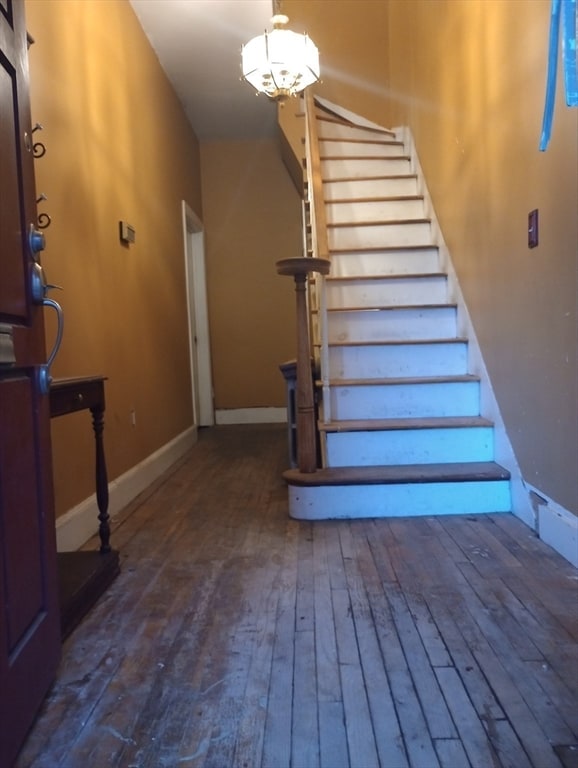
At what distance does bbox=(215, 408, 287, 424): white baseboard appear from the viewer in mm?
5961

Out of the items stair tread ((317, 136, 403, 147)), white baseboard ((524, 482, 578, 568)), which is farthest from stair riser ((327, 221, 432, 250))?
white baseboard ((524, 482, 578, 568))

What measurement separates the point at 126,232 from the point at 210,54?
2.02 metres

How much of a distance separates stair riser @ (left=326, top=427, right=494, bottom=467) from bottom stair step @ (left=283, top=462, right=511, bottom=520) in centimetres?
18

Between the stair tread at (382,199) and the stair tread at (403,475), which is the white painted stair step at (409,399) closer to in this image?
the stair tread at (403,475)

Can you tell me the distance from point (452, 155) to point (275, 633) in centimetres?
279


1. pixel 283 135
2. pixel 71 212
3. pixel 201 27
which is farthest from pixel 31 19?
pixel 283 135

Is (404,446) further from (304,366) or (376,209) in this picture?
(376,209)

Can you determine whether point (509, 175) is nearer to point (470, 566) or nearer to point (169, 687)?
point (470, 566)

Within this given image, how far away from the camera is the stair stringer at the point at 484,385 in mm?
2395

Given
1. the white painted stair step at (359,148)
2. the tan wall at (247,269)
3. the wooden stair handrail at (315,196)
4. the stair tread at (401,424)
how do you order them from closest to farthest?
the stair tread at (401,424), the wooden stair handrail at (315,196), the white painted stair step at (359,148), the tan wall at (247,269)

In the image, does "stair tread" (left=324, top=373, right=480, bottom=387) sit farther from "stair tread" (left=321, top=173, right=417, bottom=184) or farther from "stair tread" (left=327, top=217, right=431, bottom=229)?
"stair tread" (left=321, top=173, right=417, bottom=184)

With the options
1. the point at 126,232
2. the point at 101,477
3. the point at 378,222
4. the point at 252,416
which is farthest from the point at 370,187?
the point at 101,477

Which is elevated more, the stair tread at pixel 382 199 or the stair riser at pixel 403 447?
the stair tread at pixel 382 199

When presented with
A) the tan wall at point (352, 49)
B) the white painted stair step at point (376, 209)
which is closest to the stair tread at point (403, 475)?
the white painted stair step at point (376, 209)
